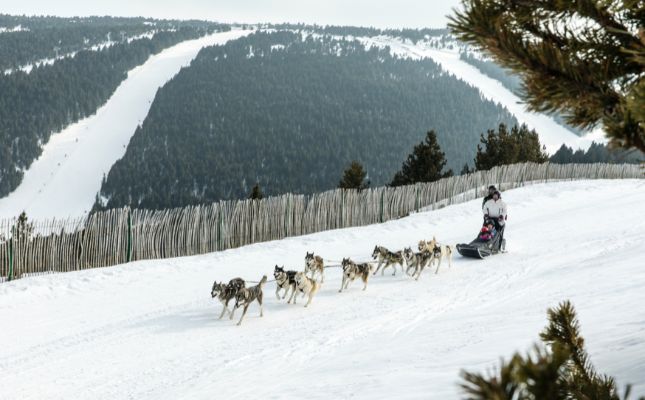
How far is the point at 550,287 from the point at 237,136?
12216cm

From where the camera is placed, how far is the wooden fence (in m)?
15.2

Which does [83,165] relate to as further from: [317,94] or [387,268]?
[387,268]

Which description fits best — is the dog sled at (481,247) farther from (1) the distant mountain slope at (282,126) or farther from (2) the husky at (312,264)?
(1) the distant mountain slope at (282,126)

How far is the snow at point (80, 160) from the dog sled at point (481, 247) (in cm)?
9131

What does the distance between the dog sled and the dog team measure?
0.77 metres

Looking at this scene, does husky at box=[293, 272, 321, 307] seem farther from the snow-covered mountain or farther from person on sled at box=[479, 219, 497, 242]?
the snow-covered mountain

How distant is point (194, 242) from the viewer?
18.3 metres

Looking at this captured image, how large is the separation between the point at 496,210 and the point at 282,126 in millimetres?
122971

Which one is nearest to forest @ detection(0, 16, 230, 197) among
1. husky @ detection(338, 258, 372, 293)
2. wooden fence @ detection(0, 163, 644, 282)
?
wooden fence @ detection(0, 163, 644, 282)

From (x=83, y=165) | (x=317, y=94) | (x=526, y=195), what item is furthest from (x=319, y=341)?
(x=317, y=94)

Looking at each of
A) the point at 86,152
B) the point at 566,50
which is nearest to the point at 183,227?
the point at 566,50

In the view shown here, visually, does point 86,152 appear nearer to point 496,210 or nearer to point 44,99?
point 44,99

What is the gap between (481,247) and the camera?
14242 mm

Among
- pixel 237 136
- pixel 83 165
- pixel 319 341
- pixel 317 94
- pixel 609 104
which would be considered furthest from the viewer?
pixel 317 94
